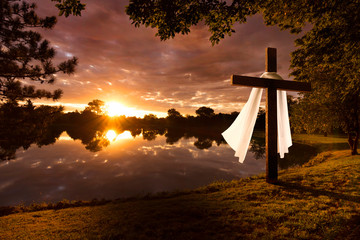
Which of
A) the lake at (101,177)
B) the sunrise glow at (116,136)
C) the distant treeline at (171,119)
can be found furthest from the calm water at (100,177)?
the distant treeline at (171,119)

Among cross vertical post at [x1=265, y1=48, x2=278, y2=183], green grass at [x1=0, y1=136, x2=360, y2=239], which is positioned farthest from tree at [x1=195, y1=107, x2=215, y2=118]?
green grass at [x1=0, y1=136, x2=360, y2=239]

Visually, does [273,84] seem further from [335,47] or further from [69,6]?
[69,6]

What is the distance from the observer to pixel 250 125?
6988 millimetres

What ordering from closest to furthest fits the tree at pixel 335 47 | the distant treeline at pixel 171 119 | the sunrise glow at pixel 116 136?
the tree at pixel 335 47 < the sunrise glow at pixel 116 136 < the distant treeline at pixel 171 119

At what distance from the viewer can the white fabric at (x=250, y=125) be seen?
6.92 metres

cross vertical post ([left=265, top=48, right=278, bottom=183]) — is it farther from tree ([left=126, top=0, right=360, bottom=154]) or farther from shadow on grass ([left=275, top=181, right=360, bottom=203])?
tree ([left=126, top=0, right=360, bottom=154])

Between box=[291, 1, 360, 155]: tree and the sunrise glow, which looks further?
the sunrise glow

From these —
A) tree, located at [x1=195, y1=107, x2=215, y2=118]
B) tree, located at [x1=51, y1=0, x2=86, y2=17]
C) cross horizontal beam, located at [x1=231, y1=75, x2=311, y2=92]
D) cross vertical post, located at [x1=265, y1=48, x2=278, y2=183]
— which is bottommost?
cross vertical post, located at [x1=265, y1=48, x2=278, y2=183]

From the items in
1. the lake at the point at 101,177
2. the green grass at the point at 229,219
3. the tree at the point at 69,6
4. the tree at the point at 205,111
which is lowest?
the lake at the point at 101,177

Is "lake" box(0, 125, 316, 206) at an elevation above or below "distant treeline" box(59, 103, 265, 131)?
below

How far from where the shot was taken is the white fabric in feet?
22.7

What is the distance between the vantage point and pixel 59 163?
19.9 metres

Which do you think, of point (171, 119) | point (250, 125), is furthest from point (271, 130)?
point (171, 119)

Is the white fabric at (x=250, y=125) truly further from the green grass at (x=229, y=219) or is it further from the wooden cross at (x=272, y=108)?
the green grass at (x=229, y=219)
